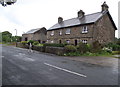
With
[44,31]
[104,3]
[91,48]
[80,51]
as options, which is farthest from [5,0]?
[44,31]

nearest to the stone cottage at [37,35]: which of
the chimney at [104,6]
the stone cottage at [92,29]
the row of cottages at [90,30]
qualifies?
the row of cottages at [90,30]

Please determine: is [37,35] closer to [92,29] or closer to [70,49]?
[92,29]

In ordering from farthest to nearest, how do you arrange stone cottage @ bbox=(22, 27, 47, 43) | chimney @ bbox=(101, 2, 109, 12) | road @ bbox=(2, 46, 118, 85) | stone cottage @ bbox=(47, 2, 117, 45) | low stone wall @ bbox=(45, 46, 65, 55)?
1. stone cottage @ bbox=(22, 27, 47, 43)
2. chimney @ bbox=(101, 2, 109, 12)
3. stone cottage @ bbox=(47, 2, 117, 45)
4. low stone wall @ bbox=(45, 46, 65, 55)
5. road @ bbox=(2, 46, 118, 85)

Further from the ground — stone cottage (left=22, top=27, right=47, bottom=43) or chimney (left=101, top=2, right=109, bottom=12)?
chimney (left=101, top=2, right=109, bottom=12)

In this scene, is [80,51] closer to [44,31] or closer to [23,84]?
[23,84]

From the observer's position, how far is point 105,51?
20.5m

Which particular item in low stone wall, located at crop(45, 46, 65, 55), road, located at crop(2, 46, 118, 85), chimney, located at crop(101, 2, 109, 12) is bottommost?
road, located at crop(2, 46, 118, 85)

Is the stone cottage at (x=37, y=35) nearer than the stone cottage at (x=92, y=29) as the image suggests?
No

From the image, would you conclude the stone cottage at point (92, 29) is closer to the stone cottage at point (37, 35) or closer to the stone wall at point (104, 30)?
the stone wall at point (104, 30)

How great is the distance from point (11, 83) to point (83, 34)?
21.8 metres

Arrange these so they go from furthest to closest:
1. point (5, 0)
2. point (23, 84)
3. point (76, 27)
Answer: point (76, 27) < point (5, 0) < point (23, 84)

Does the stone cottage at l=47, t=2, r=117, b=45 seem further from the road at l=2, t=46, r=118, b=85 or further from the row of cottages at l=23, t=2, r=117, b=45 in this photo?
the road at l=2, t=46, r=118, b=85

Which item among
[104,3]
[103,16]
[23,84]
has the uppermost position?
[104,3]

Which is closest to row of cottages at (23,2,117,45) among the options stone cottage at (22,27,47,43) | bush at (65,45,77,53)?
bush at (65,45,77,53)
